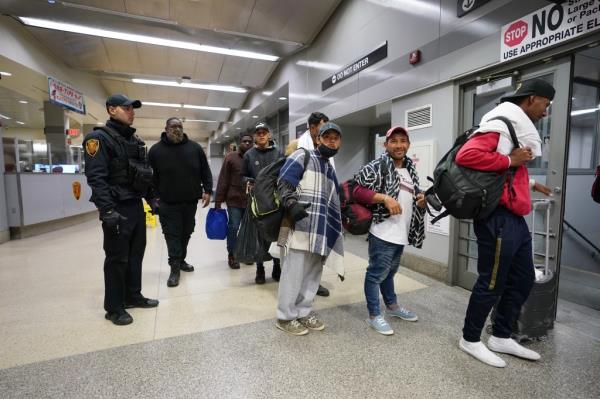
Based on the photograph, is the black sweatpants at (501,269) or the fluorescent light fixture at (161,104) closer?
the black sweatpants at (501,269)

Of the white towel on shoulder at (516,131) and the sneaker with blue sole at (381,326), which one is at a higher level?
the white towel on shoulder at (516,131)

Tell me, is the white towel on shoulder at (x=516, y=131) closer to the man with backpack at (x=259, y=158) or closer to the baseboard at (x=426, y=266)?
the baseboard at (x=426, y=266)

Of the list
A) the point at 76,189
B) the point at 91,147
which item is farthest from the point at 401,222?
the point at 76,189

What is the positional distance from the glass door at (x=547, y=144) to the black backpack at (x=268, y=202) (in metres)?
1.89

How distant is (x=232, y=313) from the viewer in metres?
2.47

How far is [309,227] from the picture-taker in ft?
6.53

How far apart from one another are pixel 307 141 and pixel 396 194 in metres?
0.88

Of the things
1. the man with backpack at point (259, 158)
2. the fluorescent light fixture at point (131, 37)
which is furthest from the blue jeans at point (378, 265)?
the fluorescent light fixture at point (131, 37)

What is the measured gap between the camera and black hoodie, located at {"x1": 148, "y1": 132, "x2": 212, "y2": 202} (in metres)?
3.01

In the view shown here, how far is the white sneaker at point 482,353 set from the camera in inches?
69.4

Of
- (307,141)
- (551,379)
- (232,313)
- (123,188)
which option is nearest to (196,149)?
(123,188)

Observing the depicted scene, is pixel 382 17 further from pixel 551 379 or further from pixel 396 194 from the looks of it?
pixel 551 379

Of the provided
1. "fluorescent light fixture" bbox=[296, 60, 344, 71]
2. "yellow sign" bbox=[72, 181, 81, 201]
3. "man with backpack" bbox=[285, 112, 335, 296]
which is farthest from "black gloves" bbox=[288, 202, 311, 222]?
"yellow sign" bbox=[72, 181, 81, 201]

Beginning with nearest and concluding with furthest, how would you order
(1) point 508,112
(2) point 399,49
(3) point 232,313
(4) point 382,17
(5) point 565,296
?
1. (1) point 508,112
2. (3) point 232,313
3. (5) point 565,296
4. (2) point 399,49
5. (4) point 382,17
